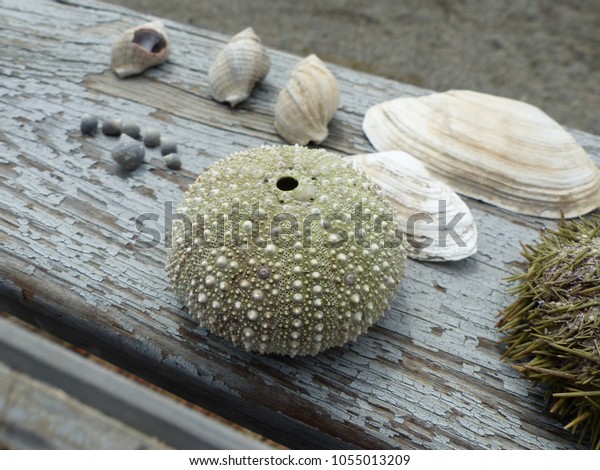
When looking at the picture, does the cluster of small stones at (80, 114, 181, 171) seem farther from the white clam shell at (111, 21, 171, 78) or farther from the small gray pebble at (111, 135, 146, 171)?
the white clam shell at (111, 21, 171, 78)

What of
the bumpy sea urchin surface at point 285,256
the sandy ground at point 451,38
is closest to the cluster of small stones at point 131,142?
the bumpy sea urchin surface at point 285,256

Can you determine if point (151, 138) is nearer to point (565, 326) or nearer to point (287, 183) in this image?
point (287, 183)

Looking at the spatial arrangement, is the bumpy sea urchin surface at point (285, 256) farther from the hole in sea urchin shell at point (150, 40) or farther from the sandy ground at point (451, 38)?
the sandy ground at point (451, 38)

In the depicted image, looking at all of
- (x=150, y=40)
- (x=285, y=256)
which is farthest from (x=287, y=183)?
(x=150, y=40)

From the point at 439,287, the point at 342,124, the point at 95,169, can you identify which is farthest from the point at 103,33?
the point at 439,287

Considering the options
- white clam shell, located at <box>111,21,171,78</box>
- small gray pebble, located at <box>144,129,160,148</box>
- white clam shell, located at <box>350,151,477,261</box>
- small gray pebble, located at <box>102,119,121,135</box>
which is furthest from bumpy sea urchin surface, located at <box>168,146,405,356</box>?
white clam shell, located at <box>111,21,171,78</box>
